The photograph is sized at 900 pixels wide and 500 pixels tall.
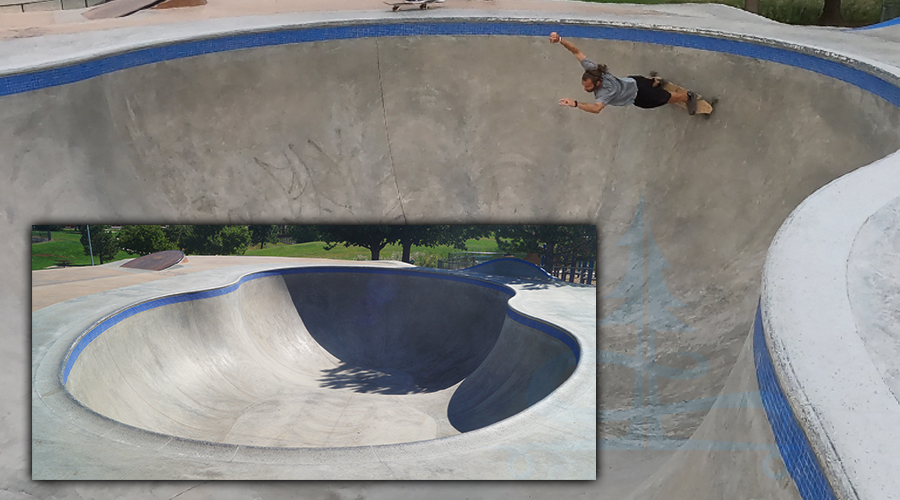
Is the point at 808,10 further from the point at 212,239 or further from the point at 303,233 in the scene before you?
the point at 212,239

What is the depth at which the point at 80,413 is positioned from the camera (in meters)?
5.29

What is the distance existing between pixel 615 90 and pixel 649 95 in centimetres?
78

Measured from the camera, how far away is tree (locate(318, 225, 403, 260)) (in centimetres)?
593

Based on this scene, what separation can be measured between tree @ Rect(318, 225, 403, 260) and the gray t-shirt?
112 inches

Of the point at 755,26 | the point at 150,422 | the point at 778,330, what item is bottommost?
the point at 150,422

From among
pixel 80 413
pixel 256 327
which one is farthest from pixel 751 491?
pixel 256 327

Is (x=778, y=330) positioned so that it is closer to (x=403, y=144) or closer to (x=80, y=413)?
(x=80, y=413)

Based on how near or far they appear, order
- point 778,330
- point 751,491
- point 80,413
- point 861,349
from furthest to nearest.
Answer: point 80,413, point 751,491, point 778,330, point 861,349

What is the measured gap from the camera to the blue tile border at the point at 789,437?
1.70m

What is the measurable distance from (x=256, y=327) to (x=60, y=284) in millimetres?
3746

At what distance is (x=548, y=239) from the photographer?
591 centimetres

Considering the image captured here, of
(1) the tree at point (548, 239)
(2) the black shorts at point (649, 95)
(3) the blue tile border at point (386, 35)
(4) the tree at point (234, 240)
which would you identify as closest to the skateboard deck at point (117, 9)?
(3) the blue tile border at point (386, 35)

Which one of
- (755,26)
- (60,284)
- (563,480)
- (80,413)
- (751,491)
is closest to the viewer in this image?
(751,491)

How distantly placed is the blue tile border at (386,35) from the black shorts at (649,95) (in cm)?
97
